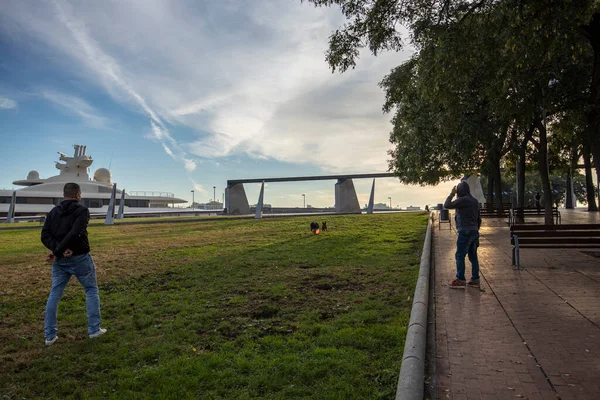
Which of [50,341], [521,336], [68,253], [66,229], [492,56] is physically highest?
[492,56]

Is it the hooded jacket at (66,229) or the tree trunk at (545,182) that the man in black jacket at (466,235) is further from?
the tree trunk at (545,182)

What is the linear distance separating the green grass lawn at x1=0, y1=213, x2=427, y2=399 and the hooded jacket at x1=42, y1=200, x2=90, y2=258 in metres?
1.19

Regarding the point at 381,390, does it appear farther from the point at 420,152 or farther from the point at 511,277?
the point at 420,152

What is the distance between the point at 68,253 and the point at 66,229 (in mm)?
332

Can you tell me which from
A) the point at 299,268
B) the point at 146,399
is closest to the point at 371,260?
the point at 299,268

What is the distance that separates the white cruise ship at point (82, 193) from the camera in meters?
58.2

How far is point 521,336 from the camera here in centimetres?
434

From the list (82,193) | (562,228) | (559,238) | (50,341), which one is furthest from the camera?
(82,193)

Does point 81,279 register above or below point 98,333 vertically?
above

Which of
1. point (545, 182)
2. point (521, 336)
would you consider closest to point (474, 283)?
point (521, 336)

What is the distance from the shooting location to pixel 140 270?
9.69 metres

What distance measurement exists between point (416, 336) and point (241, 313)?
2.69m

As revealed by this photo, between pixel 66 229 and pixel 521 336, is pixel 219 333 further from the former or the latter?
pixel 521 336

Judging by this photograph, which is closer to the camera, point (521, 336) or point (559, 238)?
point (521, 336)
